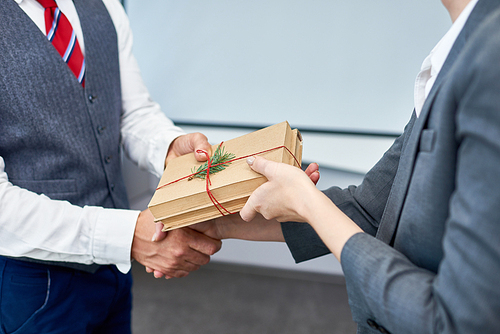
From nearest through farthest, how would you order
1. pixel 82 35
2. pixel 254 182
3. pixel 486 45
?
pixel 486 45
pixel 254 182
pixel 82 35

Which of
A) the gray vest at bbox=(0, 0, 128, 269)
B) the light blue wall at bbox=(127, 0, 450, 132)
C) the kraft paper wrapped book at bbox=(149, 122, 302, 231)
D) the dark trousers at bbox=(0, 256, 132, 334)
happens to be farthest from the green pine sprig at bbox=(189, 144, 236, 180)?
the light blue wall at bbox=(127, 0, 450, 132)

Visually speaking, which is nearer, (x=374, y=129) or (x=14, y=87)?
(x=14, y=87)

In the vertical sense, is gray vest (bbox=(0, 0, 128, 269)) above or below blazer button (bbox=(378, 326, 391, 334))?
above

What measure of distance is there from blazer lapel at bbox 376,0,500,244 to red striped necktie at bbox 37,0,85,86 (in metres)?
0.73

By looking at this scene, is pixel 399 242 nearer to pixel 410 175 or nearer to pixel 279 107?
pixel 410 175

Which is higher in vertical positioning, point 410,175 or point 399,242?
point 410,175

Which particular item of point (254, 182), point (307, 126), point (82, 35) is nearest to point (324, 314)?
point (307, 126)

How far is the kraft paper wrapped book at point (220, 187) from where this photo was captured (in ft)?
2.08

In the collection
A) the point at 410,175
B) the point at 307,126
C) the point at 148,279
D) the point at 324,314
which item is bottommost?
the point at 148,279

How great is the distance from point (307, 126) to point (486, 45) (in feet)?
4.31

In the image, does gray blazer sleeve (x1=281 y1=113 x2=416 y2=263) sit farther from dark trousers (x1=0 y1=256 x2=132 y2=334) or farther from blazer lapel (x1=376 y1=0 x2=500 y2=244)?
dark trousers (x1=0 y1=256 x2=132 y2=334)

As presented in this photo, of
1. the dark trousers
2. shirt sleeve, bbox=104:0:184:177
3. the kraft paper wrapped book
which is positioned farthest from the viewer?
shirt sleeve, bbox=104:0:184:177

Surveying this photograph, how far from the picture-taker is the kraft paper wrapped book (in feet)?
2.08

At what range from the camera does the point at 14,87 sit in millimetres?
710
